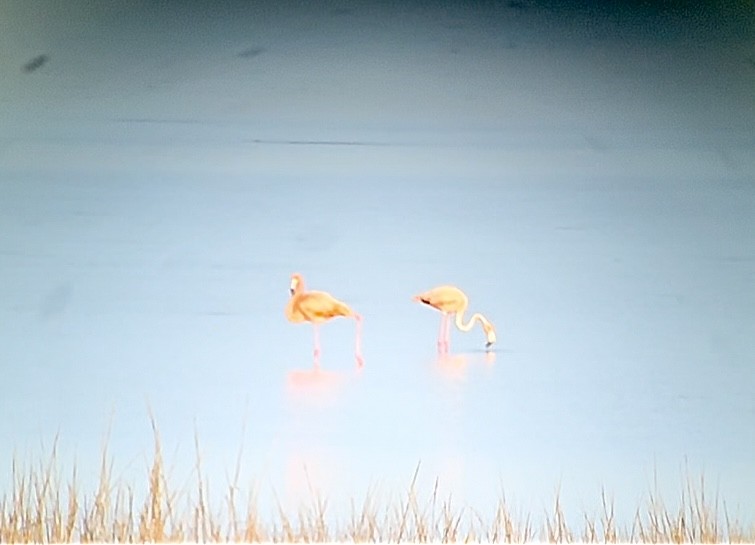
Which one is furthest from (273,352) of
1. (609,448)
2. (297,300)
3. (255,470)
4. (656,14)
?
(656,14)

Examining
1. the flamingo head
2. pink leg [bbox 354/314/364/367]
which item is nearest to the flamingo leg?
pink leg [bbox 354/314/364/367]

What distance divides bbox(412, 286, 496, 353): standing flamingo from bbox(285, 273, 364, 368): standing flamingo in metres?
0.15

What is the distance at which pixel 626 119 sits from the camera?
1.97m

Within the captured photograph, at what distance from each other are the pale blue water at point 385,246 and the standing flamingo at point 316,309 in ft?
0.06

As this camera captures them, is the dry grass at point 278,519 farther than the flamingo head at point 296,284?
No

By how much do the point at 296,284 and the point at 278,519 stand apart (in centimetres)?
44

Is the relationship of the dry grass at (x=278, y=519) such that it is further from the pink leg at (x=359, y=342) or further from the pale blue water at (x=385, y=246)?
the pink leg at (x=359, y=342)

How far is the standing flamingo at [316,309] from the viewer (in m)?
1.86

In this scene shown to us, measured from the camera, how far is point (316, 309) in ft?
6.11

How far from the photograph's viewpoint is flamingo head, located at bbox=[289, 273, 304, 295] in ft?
6.16

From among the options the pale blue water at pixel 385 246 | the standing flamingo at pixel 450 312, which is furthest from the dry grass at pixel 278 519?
the standing flamingo at pixel 450 312

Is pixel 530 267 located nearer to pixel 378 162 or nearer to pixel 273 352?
pixel 378 162

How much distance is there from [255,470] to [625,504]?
69cm

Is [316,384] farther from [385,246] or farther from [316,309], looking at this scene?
[385,246]
